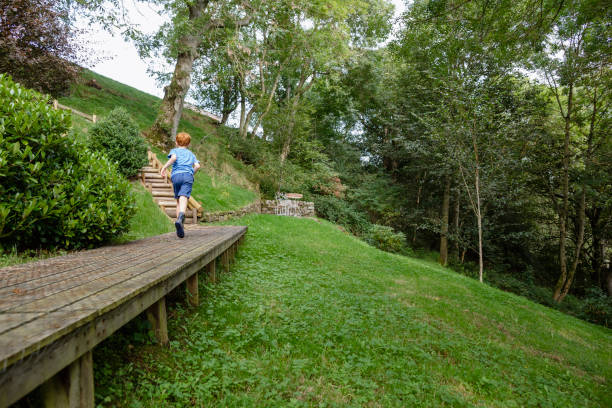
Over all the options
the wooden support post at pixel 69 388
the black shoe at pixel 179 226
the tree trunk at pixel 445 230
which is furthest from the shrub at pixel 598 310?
the wooden support post at pixel 69 388

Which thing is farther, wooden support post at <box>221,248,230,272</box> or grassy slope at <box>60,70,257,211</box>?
grassy slope at <box>60,70,257,211</box>

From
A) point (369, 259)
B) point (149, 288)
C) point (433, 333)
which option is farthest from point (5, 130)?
point (369, 259)

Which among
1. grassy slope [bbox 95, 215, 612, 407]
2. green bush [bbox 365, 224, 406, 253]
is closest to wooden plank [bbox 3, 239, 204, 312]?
grassy slope [bbox 95, 215, 612, 407]

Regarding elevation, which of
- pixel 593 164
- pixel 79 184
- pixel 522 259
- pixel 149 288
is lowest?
pixel 522 259

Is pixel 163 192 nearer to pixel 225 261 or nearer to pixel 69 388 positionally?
pixel 225 261

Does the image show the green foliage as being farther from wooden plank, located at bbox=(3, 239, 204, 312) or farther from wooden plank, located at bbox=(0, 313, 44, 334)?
wooden plank, located at bbox=(0, 313, 44, 334)

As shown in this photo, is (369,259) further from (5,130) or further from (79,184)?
(5,130)

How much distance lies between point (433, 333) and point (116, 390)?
357 cm

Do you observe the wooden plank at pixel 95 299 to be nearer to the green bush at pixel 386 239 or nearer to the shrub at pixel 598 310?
the green bush at pixel 386 239

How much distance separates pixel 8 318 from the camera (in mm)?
1171

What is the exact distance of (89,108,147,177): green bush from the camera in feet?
27.5

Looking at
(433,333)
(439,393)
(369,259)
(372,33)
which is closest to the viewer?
(439,393)

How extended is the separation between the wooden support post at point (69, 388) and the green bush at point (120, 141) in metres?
8.53

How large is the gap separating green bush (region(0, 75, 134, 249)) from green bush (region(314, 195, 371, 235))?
1362 centimetres
